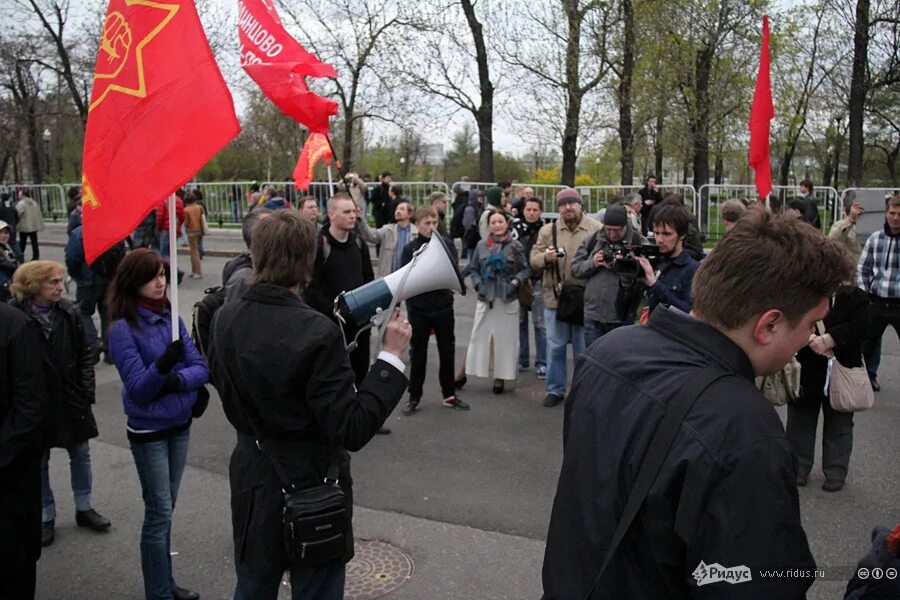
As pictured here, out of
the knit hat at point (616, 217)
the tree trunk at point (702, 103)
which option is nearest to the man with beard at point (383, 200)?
the tree trunk at point (702, 103)

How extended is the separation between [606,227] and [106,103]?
155 inches

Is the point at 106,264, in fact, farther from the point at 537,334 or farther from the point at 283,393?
the point at 283,393

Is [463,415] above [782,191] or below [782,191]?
below

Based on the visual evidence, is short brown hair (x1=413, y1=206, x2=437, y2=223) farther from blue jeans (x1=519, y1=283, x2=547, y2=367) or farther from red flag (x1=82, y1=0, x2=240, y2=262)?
red flag (x1=82, y1=0, x2=240, y2=262)

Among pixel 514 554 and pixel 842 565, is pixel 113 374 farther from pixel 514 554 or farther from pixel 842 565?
pixel 842 565

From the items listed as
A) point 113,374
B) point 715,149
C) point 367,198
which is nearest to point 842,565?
point 113,374

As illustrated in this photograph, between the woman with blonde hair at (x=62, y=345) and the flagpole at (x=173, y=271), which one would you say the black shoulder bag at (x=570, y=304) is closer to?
the woman with blonde hair at (x=62, y=345)

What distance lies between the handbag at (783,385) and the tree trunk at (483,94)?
18631 mm

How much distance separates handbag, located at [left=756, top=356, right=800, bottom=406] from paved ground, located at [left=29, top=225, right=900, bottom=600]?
0.64 meters

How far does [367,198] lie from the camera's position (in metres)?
19.1

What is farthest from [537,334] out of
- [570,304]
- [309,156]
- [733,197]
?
[733,197]

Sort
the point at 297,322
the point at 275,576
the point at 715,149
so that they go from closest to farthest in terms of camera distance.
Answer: the point at 297,322
the point at 275,576
the point at 715,149

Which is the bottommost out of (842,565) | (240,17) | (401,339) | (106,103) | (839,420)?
(842,565)

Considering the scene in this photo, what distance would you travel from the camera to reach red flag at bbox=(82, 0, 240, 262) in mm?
3195
